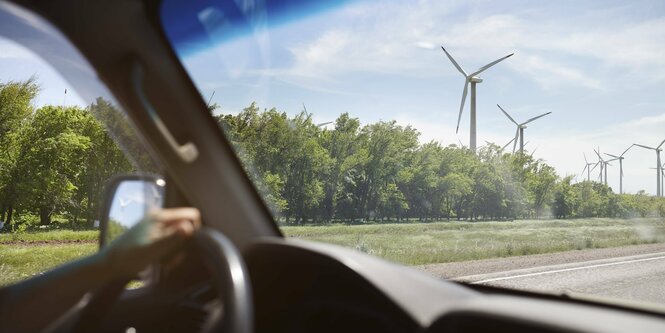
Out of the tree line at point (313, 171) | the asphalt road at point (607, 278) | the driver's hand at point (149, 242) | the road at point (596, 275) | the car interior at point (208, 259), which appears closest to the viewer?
the car interior at point (208, 259)

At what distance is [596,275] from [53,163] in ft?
17.0

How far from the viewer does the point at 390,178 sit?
3.49 m

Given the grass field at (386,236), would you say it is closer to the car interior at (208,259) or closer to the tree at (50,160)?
the tree at (50,160)

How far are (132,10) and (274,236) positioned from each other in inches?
43.8

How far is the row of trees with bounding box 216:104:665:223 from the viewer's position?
2.76 meters

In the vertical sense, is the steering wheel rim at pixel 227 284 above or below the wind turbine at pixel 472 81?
below

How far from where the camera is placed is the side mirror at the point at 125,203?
1993mm

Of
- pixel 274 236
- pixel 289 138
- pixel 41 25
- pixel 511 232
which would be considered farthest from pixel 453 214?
pixel 41 25

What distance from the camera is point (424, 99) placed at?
2541 millimetres

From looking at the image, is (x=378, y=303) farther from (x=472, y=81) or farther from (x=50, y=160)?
(x=50, y=160)

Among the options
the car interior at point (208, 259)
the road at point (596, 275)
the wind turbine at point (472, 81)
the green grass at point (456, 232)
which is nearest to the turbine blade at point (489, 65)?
the wind turbine at point (472, 81)

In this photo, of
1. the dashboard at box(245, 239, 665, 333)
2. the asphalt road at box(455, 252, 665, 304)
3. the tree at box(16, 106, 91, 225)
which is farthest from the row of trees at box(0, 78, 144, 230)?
the asphalt road at box(455, 252, 665, 304)

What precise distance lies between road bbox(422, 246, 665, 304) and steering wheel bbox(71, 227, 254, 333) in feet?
7.34

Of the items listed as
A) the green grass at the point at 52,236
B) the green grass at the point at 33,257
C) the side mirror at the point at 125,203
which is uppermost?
the side mirror at the point at 125,203
